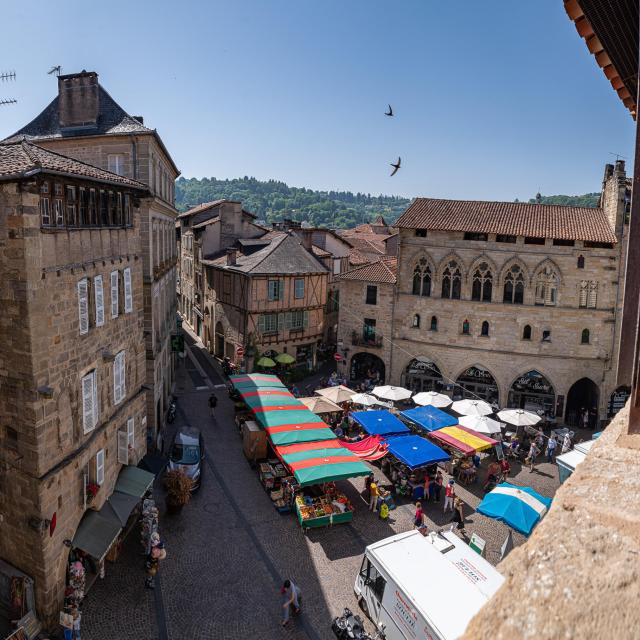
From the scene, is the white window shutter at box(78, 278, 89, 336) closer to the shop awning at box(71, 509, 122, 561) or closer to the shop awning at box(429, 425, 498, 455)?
the shop awning at box(71, 509, 122, 561)

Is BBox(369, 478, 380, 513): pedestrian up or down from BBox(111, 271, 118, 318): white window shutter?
down

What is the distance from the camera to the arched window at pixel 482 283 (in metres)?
30.8

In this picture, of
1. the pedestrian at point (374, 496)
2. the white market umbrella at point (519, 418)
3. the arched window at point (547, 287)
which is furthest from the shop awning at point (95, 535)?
the arched window at point (547, 287)

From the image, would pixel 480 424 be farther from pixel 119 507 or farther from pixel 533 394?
pixel 119 507

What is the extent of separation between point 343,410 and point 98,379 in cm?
1510

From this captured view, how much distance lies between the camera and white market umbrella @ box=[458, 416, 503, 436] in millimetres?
23306

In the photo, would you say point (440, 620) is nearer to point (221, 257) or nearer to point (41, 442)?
point (41, 442)

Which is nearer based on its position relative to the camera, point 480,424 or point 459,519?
A: point 459,519

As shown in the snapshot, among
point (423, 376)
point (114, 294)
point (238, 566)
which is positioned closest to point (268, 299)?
point (423, 376)

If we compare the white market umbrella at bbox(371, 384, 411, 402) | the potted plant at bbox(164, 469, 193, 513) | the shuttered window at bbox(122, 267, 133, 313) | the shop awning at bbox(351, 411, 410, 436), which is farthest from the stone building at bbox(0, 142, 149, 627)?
the white market umbrella at bbox(371, 384, 411, 402)

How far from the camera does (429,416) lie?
24.0 m

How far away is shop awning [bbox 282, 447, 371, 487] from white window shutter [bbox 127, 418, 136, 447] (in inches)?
203

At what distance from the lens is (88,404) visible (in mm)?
13703

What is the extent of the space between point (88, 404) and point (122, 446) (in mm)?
3103
